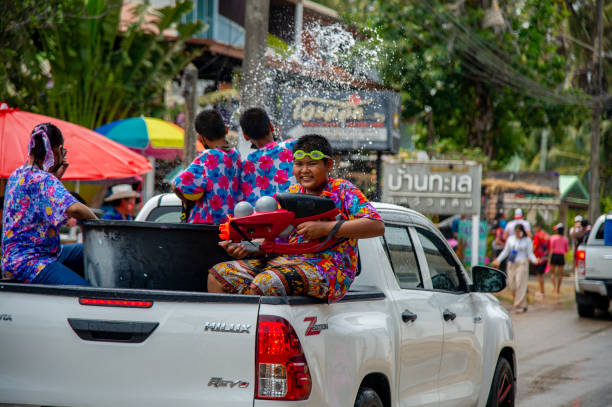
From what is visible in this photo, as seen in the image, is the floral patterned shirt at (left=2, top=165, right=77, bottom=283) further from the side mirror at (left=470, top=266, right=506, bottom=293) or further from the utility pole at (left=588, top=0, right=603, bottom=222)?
the utility pole at (left=588, top=0, right=603, bottom=222)

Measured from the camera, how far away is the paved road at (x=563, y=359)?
355 inches

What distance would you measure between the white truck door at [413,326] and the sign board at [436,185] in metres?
14.3

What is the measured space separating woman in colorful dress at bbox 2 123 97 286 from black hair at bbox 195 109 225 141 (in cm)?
93

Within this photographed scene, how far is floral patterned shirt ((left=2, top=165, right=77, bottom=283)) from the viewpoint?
5.41 m

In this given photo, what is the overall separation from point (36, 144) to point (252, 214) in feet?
6.58

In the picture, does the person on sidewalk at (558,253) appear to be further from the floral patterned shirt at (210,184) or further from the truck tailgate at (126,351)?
the truck tailgate at (126,351)

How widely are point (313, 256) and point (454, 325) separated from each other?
1.75m

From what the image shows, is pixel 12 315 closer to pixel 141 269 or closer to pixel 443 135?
pixel 141 269

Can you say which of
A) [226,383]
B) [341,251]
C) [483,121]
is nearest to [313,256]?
[341,251]

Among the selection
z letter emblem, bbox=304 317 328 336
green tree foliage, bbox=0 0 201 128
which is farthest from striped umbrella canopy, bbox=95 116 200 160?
z letter emblem, bbox=304 317 328 336

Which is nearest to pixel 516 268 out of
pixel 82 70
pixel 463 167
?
pixel 463 167

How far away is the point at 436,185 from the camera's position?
66.5 ft

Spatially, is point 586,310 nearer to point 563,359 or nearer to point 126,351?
point 563,359

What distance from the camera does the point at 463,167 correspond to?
20.1 metres
